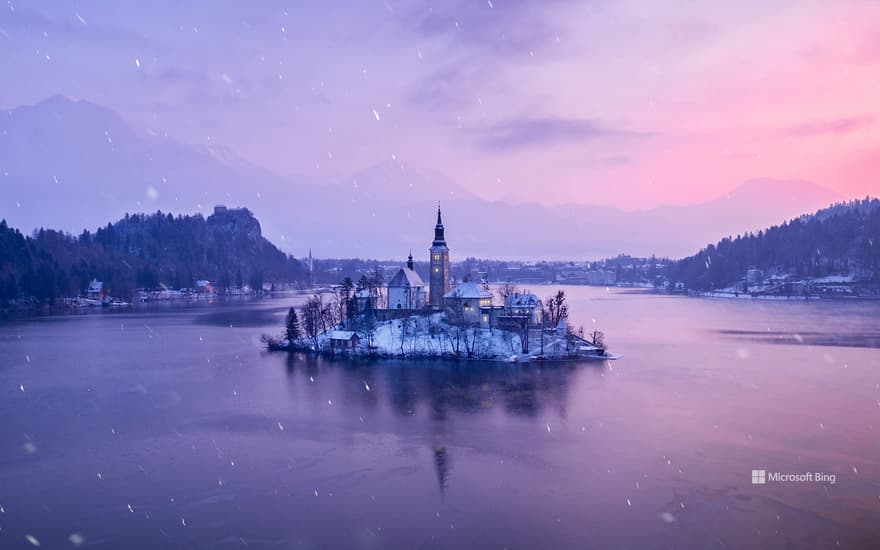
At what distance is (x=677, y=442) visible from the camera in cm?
1571

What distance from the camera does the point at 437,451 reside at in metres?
15.0

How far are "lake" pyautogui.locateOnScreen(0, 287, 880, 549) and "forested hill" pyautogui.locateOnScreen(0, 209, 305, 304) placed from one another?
38.4m

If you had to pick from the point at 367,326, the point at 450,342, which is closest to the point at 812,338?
the point at 450,342

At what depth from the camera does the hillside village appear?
93.7 feet

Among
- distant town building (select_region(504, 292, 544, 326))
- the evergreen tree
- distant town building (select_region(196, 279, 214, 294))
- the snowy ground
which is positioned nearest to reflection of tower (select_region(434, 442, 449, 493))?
the snowy ground

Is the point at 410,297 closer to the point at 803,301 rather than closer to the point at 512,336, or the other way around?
the point at 512,336

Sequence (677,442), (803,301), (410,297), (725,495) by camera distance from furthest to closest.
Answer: (803,301) < (410,297) < (677,442) < (725,495)

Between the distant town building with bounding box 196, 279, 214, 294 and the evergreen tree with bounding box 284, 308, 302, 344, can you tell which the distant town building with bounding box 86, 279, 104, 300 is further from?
the evergreen tree with bounding box 284, 308, 302, 344

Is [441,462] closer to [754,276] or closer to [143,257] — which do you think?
[754,276]

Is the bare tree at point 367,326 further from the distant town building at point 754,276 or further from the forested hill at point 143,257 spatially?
the distant town building at point 754,276

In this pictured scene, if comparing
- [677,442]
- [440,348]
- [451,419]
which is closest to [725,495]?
[677,442]

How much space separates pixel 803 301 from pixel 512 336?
4940 centimetres

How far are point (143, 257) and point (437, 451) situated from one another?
282 feet

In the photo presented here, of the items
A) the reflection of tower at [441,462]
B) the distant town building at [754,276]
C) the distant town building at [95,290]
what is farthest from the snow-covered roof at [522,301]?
the distant town building at [754,276]
